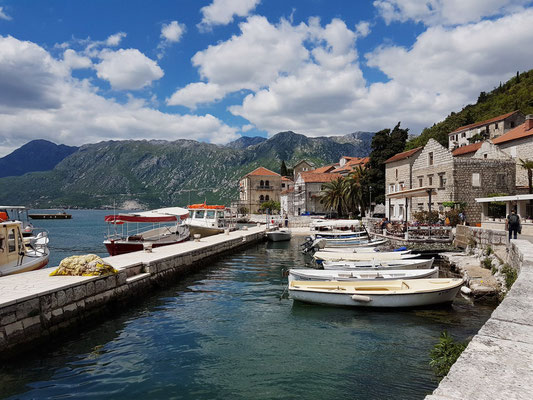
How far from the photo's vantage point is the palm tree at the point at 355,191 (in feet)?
196

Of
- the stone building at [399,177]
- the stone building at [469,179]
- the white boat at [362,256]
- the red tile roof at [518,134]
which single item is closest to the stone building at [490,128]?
the red tile roof at [518,134]

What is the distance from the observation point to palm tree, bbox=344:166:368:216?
59.6 m

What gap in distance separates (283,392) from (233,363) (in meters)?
1.84

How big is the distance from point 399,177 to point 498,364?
151 ft

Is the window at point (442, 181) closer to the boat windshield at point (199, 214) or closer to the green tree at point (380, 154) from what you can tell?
the green tree at point (380, 154)

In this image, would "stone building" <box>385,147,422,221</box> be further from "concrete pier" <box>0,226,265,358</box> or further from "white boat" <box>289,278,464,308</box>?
"concrete pier" <box>0,226,265,358</box>

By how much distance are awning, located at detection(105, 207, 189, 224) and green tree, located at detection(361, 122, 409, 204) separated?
34.0 meters

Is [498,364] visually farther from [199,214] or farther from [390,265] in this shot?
[199,214]

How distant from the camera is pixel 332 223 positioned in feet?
133

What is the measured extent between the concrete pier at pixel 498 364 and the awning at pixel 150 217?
25.3m

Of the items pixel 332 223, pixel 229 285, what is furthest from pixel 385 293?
pixel 332 223

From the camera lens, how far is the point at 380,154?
191 feet

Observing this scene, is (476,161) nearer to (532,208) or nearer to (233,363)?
(532,208)

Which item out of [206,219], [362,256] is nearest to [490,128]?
[206,219]
